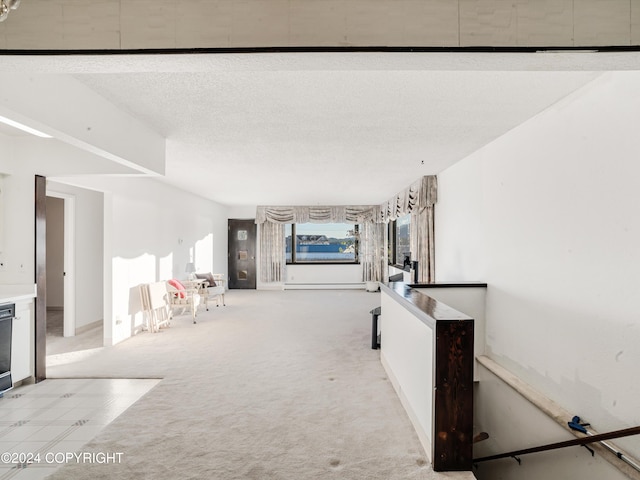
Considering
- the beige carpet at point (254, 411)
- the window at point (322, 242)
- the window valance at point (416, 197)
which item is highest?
the window valance at point (416, 197)

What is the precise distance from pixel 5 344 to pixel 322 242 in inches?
331

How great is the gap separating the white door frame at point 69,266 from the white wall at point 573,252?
20.1 ft

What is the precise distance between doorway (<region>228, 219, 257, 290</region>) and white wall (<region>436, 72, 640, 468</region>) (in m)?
7.92

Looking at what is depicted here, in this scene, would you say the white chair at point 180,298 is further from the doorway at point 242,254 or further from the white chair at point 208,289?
the doorway at point 242,254

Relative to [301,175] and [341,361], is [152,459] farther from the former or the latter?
[301,175]

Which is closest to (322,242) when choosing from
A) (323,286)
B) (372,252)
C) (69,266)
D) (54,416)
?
(323,286)

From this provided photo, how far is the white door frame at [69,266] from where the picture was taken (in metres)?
5.21

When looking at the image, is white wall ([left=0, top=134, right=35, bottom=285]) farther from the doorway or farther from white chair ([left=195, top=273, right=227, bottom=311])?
the doorway

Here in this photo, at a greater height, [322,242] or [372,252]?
[322,242]

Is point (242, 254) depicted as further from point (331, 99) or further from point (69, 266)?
point (331, 99)

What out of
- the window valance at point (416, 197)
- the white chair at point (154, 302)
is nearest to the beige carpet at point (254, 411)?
the white chair at point (154, 302)

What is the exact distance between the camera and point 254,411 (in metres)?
2.79

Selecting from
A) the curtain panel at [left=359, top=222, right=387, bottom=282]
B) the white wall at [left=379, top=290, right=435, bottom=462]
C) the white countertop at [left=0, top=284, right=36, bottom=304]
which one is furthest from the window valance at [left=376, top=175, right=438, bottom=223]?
the white countertop at [left=0, top=284, right=36, bottom=304]

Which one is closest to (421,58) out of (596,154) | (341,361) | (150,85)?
(596,154)
